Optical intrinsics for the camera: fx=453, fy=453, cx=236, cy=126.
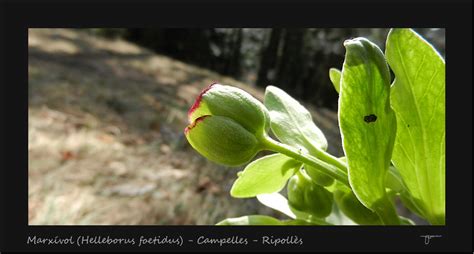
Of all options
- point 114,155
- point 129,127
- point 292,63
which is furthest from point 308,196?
point 292,63

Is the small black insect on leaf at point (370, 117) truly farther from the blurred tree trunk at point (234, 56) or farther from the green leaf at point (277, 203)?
the blurred tree trunk at point (234, 56)

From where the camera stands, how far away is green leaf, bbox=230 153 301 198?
1.41ft

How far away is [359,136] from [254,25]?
0.30m

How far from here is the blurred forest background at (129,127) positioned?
1430mm

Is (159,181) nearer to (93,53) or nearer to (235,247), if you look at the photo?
(235,247)

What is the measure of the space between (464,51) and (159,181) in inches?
51.4

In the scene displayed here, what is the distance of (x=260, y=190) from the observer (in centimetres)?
46

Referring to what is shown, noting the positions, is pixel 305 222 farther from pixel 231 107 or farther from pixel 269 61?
pixel 269 61

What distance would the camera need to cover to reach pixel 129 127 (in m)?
2.04

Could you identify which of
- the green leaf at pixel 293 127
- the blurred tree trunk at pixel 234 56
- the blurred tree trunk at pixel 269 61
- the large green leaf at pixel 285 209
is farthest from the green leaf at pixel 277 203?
the blurred tree trunk at pixel 234 56

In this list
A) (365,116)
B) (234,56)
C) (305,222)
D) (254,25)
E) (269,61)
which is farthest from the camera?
(234,56)

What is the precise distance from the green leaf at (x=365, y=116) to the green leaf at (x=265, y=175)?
8 cm

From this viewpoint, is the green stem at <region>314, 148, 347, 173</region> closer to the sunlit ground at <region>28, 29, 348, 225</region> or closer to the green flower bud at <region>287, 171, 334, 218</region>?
the green flower bud at <region>287, 171, 334, 218</region>

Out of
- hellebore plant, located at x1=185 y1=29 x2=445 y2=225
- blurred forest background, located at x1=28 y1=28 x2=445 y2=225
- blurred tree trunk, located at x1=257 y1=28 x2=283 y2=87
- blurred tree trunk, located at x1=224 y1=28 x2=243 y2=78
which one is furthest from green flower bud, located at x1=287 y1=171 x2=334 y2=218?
blurred tree trunk, located at x1=224 y1=28 x2=243 y2=78
